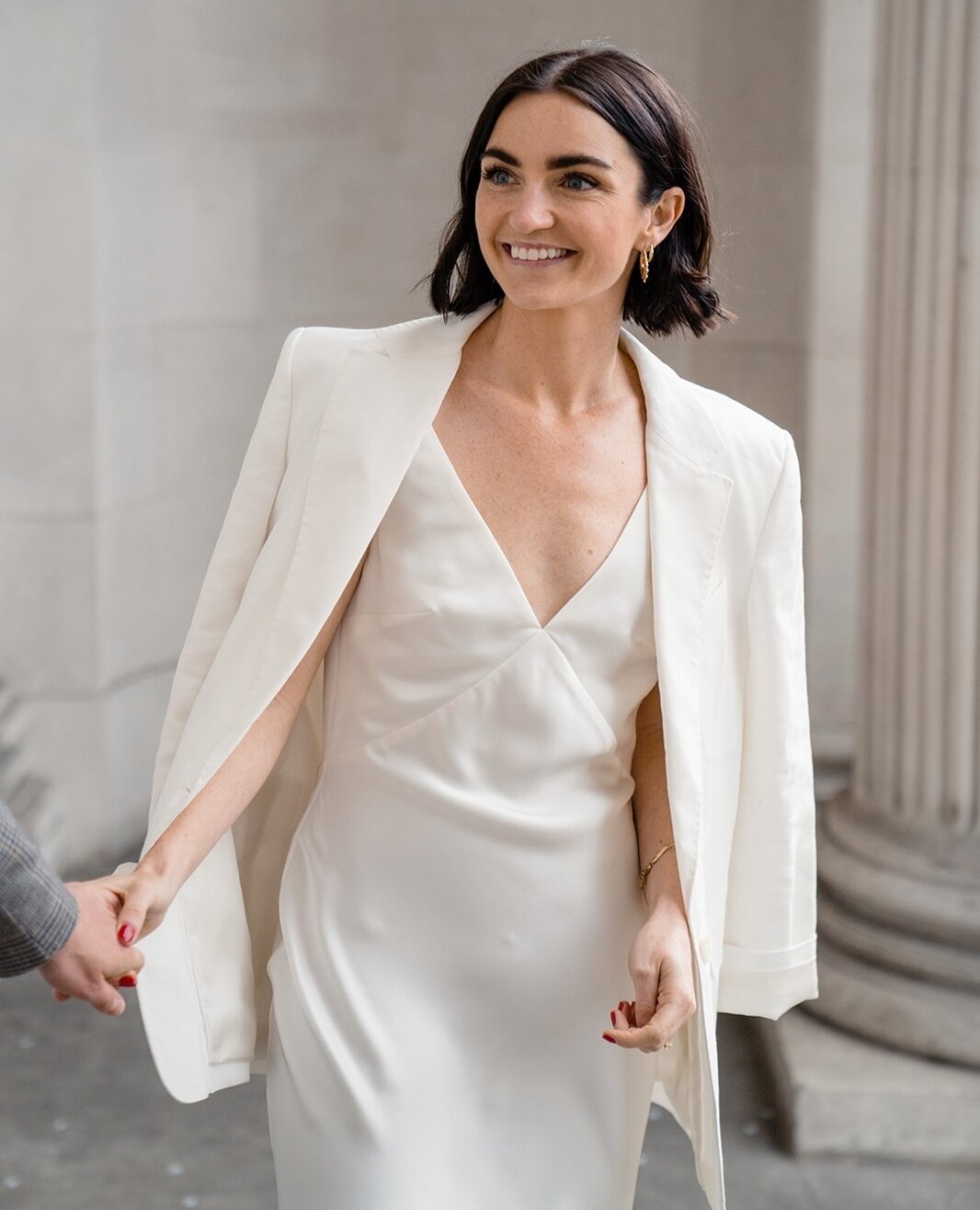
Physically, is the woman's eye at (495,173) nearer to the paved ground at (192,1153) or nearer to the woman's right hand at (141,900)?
the woman's right hand at (141,900)

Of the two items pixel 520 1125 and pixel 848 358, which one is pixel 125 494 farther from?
pixel 520 1125

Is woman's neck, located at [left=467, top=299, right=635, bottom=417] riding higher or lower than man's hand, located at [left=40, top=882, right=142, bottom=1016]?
higher

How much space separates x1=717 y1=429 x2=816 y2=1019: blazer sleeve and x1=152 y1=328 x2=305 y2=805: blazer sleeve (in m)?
0.71

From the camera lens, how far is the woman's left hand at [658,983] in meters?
2.02

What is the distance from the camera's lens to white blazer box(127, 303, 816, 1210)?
2156 mm

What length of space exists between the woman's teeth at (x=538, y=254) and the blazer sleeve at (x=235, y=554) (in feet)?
1.17

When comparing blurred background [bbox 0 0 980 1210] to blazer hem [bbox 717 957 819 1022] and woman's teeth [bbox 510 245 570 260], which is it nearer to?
blazer hem [bbox 717 957 819 1022]

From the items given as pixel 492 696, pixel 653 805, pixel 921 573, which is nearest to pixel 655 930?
pixel 653 805

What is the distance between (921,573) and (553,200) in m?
2.19

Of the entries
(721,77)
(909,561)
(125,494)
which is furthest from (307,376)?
(721,77)

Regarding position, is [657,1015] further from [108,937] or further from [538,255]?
[538,255]

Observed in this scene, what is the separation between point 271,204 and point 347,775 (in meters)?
4.19

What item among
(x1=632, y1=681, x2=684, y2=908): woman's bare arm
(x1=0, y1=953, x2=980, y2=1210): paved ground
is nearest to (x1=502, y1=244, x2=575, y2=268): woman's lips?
(x1=632, y1=681, x2=684, y2=908): woman's bare arm

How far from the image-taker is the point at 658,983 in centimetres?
211
